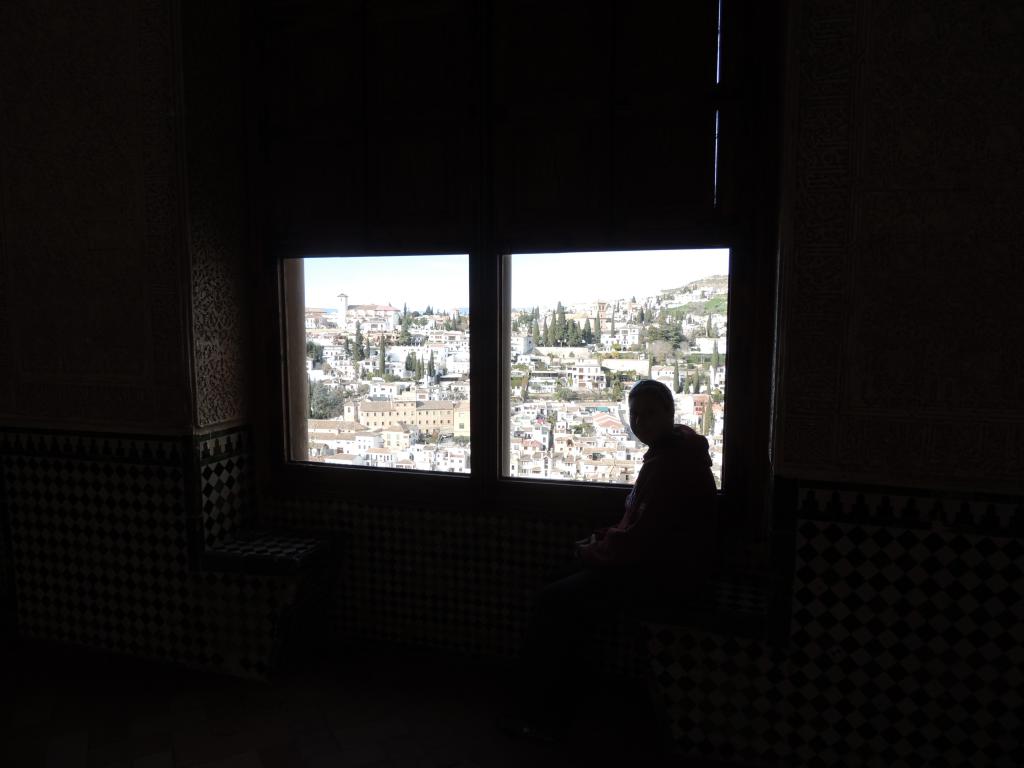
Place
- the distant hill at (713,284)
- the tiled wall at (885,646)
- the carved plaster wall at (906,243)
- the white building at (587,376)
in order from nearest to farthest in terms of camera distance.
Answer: the carved plaster wall at (906,243), the tiled wall at (885,646), the distant hill at (713,284), the white building at (587,376)

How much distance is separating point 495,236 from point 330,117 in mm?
992

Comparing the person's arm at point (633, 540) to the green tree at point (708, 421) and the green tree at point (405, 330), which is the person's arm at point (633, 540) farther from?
the green tree at point (405, 330)

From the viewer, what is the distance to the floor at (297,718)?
2.48 metres

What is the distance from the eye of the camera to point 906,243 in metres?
2.19

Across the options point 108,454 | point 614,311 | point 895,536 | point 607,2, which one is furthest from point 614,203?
point 108,454

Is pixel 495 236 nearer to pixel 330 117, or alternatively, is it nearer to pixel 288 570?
pixel 330 117

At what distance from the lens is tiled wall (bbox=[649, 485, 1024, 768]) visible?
2.21m

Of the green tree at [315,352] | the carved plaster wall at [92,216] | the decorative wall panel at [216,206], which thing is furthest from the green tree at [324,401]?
the carved plaster wall at [92,216]

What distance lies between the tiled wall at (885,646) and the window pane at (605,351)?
0.61 metres

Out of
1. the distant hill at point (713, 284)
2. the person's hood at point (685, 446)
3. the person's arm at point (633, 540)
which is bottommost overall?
the person's arm at point (633, 540)

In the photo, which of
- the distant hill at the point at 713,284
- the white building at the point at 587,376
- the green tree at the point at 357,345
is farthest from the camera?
the green tree at the point at 357,345

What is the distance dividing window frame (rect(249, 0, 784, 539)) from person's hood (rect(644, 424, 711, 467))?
0.25 metres

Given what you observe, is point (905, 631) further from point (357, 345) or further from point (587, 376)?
point (357, 345)

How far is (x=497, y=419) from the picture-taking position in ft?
9.98
